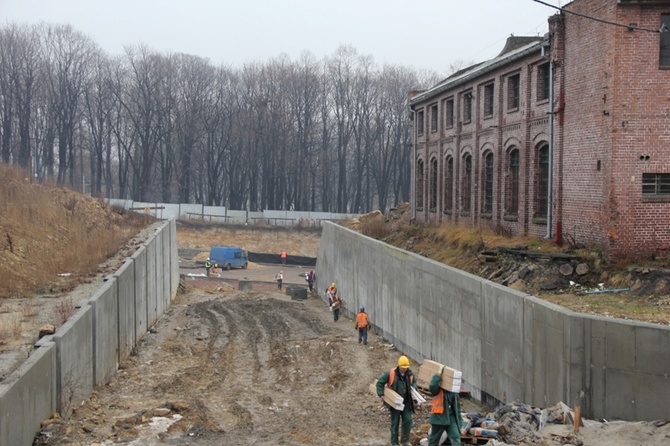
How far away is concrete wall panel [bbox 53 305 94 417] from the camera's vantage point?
13.6 m

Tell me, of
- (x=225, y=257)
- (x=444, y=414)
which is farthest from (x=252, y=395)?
(x=225, y=257)

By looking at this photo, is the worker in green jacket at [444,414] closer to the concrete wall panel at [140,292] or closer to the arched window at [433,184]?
the concrete wall panel at [140,292]

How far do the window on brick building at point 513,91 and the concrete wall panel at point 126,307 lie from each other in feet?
44.5

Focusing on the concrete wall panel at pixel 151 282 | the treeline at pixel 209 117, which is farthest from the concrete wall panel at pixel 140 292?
the treeline at pixel 209 117

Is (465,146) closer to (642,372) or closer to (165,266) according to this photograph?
(165,266)

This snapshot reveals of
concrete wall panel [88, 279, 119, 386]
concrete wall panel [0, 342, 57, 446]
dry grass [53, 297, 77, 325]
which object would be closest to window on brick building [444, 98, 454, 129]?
concrete wall panel [88, 279, 119, 386]

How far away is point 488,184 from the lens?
29547mm

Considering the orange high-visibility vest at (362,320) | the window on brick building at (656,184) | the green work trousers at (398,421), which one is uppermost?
the window on brick building at (656,184)

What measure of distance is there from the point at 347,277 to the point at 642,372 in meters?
24.3

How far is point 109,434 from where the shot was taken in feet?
43.7

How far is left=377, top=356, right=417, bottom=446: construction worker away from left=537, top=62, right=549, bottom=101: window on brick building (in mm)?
13971

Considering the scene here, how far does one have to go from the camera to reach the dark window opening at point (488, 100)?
95.9 feet

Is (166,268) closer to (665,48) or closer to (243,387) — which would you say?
(243,387)

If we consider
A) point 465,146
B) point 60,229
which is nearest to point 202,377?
point 60,229
